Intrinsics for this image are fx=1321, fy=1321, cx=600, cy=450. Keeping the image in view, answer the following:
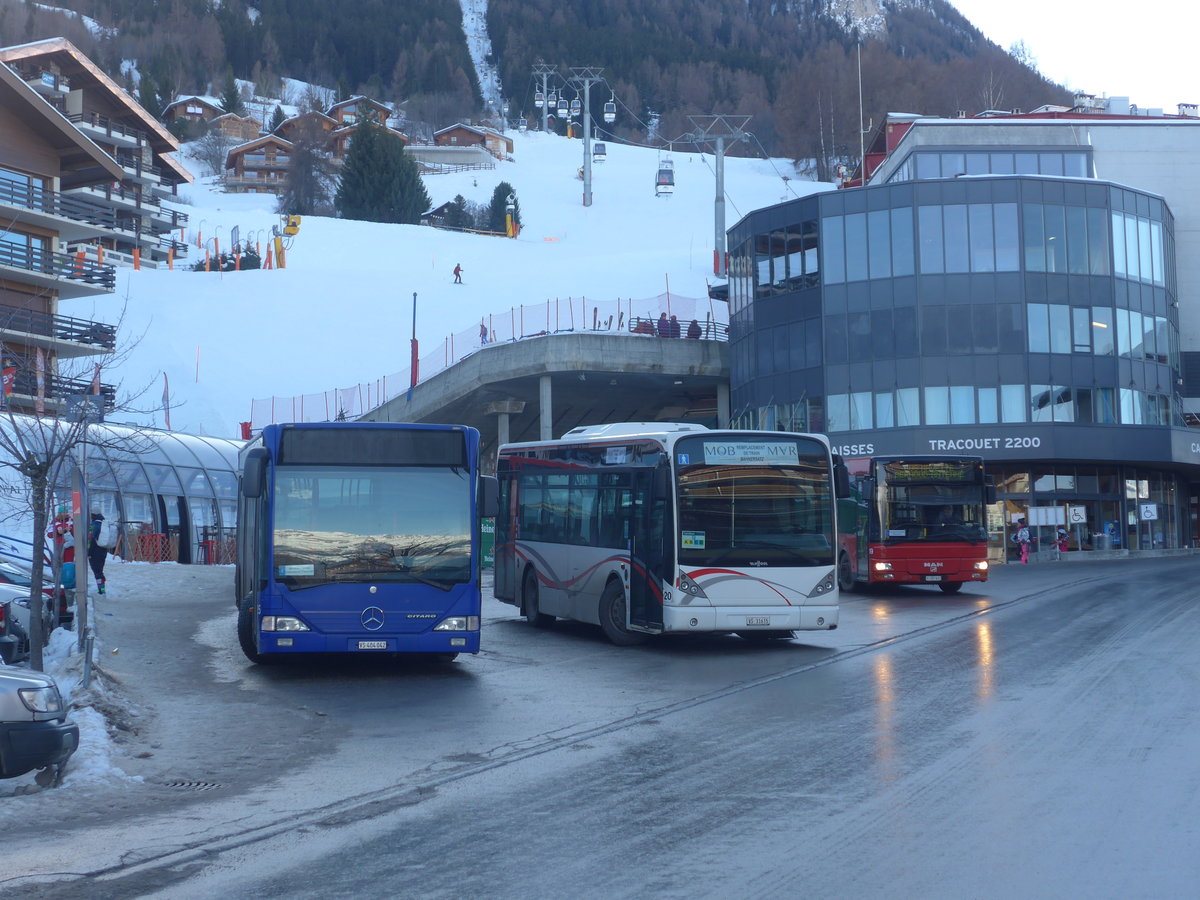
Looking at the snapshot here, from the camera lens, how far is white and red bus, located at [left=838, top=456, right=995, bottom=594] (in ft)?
95.3

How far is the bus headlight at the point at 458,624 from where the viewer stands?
15062 mm

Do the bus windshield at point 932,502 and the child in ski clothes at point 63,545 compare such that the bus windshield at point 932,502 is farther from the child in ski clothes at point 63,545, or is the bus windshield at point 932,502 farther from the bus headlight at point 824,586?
the child in ski clothes at point 63,545

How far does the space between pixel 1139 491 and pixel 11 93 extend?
4533cm

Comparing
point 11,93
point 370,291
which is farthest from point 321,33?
point 11,93

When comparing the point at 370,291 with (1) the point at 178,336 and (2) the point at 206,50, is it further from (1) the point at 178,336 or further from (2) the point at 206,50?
(2) the point at 206,50

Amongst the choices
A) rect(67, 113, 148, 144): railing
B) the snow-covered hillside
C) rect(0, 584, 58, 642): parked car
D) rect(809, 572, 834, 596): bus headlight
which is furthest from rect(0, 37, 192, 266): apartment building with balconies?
rect(809, 572, 834, 596): bus headlight

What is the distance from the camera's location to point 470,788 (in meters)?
9.15

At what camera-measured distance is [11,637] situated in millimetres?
16594

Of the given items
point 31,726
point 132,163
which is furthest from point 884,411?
point 132,163

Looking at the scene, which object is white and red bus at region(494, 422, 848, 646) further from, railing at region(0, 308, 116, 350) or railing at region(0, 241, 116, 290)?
railing at region(0, 241, 116, 290)

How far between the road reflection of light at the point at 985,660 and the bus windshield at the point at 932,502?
741 centimetres

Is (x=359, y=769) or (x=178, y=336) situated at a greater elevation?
(x=178, y=336)

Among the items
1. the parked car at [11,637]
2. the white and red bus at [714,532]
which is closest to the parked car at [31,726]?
the parked car at [11,637]

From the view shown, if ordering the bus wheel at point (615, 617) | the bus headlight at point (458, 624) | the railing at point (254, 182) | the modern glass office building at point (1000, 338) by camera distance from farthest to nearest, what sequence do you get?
1. the railing at point (254, 182)
2. the modern glass office building at point (1000, 338)
3. the bus wheel at point (615, 617)
4. the bus headlight at point (458, 624)
